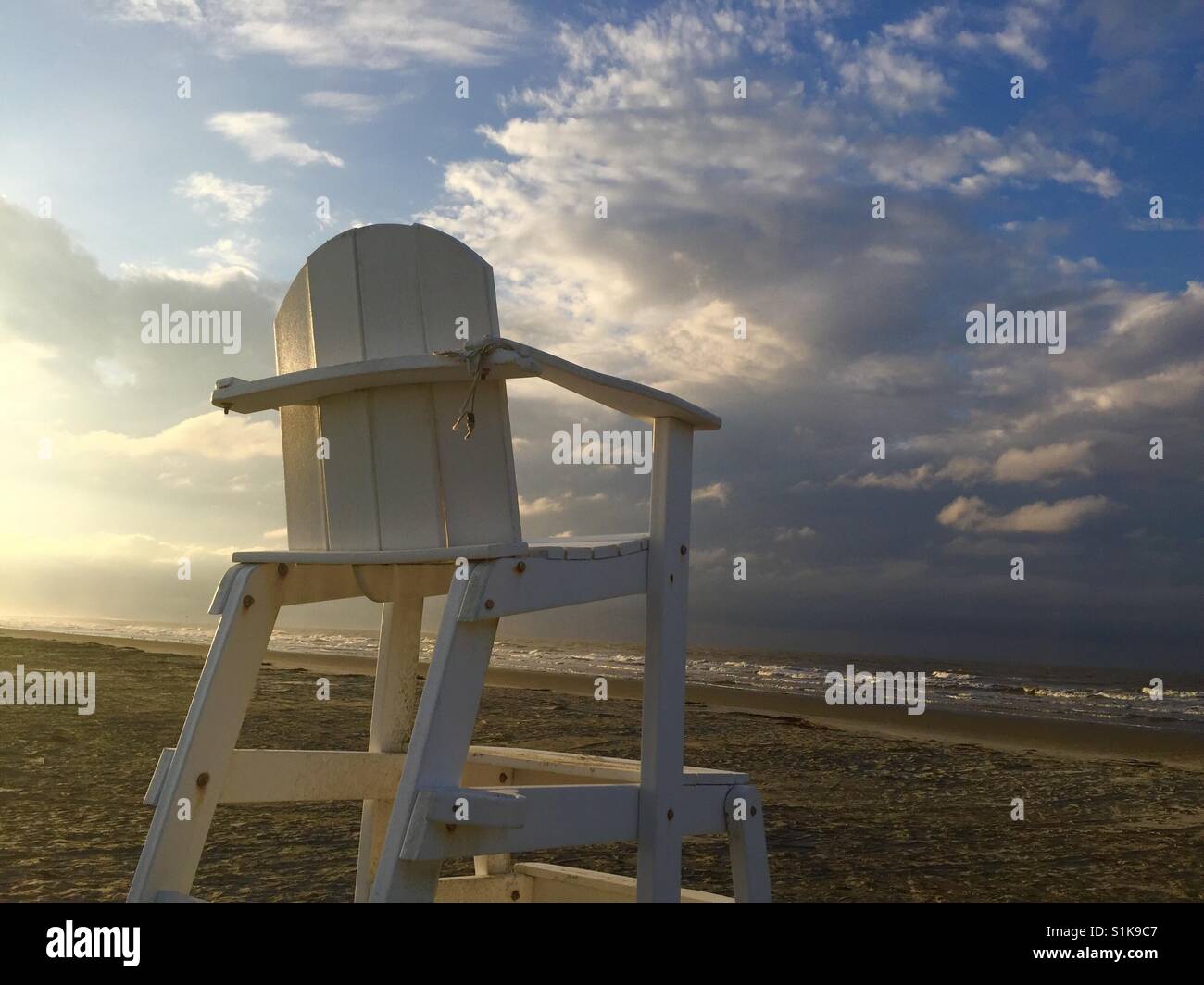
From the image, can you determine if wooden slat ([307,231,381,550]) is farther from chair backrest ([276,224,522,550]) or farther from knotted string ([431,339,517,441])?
knotted string ([431,339,517,441])

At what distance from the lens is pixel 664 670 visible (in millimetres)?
2711

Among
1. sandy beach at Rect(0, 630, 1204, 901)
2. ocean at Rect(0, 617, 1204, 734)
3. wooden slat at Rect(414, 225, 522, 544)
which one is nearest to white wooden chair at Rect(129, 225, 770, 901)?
wooden slat at Rect(414, 225, 522, 544)

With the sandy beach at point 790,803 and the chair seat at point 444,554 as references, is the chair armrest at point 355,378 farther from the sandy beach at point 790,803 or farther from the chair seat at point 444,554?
the sandy beach at point 790,803

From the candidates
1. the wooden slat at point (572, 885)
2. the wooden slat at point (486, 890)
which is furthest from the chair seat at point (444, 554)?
the wooden slat at point (486, 890)

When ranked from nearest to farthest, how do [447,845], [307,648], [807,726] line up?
[447,845] < [807,726] < [307,648]

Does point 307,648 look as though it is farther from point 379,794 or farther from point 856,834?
point 379,794

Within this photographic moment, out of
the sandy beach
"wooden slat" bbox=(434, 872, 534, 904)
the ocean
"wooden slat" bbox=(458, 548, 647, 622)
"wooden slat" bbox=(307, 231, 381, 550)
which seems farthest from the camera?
the ocean

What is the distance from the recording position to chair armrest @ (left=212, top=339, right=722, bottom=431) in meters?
2.35

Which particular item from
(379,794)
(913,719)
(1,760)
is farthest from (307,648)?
(379,794)

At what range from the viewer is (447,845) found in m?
2.12

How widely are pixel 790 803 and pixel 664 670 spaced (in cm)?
469

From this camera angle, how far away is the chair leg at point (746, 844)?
2.86 metres

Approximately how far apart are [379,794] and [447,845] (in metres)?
1.06

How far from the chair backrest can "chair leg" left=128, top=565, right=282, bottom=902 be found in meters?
0.21
